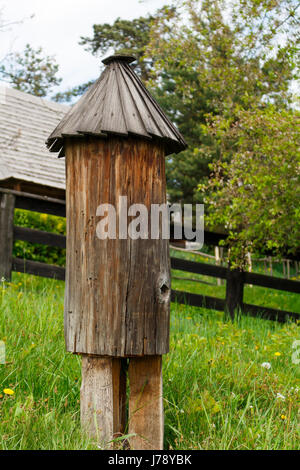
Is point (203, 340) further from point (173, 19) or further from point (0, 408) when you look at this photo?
point (173, 19)

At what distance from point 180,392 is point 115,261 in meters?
1.13

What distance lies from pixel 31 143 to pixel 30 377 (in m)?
7.75

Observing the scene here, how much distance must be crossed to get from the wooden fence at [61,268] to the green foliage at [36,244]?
2.10 m

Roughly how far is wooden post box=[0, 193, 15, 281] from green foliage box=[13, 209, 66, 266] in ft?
7.84

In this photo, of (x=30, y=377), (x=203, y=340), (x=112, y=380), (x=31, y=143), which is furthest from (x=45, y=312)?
(x=31, y=143)

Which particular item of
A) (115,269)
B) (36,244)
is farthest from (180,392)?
(36,244)

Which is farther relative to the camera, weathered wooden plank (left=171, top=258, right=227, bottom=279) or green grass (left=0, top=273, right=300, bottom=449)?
weathered wooden plank (left=171, top=258, right=227, bottom=279)

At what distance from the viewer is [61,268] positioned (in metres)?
7.67

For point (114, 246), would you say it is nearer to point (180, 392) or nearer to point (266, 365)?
point (180, 392)

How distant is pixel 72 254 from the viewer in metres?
2.43

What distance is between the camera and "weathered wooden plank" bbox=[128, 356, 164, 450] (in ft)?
8.00

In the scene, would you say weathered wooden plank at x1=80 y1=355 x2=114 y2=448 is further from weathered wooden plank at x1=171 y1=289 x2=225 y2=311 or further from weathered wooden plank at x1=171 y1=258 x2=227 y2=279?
weathered wooden plank at x1=171 y1=258 x2=227 y2=279

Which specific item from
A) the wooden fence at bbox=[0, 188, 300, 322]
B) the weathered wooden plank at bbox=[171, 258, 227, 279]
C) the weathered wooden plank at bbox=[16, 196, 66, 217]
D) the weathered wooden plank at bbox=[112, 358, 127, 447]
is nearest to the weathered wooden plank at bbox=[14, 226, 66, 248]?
the wooden fence at bbox=[0, 188, 300, 322]
